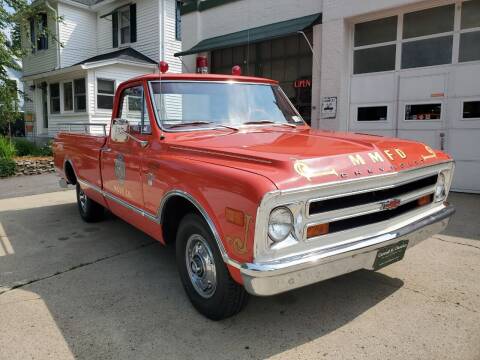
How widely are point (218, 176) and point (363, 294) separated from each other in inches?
68.1

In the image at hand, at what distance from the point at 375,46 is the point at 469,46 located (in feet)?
5.74

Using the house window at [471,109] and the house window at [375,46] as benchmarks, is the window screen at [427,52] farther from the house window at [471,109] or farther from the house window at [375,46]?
the house window at [471,109]

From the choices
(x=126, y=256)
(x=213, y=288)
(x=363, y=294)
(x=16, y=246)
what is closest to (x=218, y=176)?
(x=213, y=288)

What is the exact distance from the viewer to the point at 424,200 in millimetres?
3377

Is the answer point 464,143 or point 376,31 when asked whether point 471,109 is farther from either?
point 376,31

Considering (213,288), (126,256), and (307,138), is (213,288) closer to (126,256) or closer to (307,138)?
(307,138)

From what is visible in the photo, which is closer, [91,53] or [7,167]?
[7,167]

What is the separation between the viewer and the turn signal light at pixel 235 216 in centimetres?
243

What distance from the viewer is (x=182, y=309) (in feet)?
10.7

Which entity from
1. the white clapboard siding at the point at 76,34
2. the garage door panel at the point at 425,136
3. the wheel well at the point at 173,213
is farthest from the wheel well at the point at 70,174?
the white clapboard siding at the point at 76,34

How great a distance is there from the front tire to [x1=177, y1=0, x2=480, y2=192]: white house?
6156mm

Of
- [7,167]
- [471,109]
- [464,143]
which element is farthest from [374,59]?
[7,167]

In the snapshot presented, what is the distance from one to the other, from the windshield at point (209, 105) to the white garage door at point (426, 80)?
15.6ft

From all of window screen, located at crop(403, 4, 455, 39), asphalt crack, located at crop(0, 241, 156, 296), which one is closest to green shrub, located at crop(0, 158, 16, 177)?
asphalt crack, located at crop(0, 241, 156, 296)
